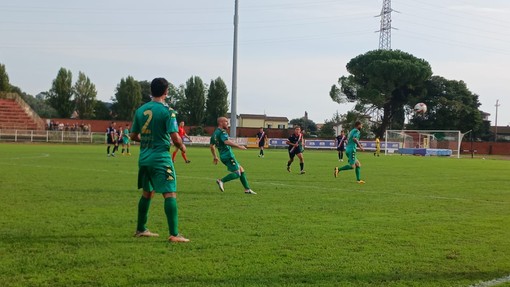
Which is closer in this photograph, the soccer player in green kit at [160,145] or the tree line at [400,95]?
the soccer player in green kit at [160,145]

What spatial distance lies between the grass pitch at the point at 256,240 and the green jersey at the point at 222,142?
1.14 m

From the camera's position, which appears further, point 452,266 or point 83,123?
point 83,123

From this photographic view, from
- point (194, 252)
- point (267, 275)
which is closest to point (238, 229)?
point (194, 252)

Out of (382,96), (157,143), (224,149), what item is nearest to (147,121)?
(157,143)

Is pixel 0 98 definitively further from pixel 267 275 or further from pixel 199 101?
pixel 267 275

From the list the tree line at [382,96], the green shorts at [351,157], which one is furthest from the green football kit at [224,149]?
the tree line at [382,96]

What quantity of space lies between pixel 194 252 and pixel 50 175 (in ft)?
38.3

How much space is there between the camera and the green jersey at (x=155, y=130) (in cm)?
680

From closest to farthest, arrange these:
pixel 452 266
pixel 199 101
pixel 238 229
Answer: pixel 452 266
pixel 238 229
pixel 199 101

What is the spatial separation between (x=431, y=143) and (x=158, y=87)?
51.4 metres

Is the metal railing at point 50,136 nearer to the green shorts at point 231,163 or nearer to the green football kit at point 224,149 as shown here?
the green football kit at point 224,149

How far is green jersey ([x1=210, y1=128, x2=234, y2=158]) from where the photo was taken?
13.0m

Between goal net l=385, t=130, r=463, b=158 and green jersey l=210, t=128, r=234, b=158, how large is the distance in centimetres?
4325

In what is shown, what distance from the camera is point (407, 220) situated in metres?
8.90
